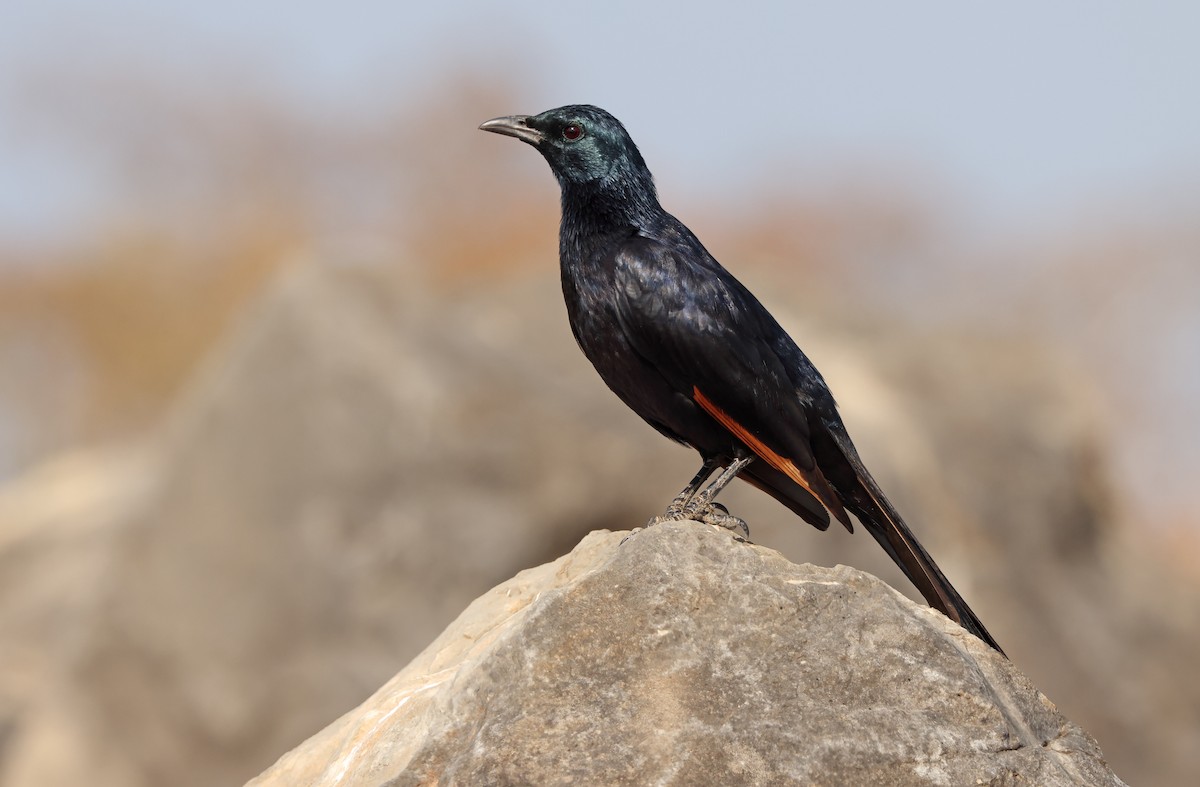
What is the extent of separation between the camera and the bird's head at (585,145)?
18.4 feet

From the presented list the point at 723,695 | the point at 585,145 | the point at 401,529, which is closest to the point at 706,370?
the point at 585,145

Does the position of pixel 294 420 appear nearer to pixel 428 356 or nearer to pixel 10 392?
pixel 428 356

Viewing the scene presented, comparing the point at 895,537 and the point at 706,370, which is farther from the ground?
the point at 706,370

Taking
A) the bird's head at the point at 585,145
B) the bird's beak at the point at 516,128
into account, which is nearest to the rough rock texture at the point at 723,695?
the bird's head at the point at 585,145

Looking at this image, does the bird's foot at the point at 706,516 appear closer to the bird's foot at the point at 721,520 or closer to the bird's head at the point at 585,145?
the bird's foot at the point at 721,520

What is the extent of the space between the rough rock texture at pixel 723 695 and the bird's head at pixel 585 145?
1.81 meters

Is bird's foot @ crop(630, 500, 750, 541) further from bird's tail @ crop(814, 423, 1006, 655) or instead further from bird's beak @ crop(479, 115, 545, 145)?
bird's beak @ crop(479, 115, 545, 145)

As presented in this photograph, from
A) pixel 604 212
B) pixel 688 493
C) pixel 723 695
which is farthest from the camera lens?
pixel 604 212

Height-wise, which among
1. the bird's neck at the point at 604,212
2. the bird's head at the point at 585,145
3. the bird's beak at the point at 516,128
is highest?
the bird's beak at the point at 516,128

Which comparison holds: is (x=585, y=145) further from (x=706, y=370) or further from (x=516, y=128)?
(x=706, y=370)

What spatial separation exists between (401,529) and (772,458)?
543cm

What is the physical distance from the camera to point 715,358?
201 inches

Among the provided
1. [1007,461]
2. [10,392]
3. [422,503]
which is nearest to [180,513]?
[422,503]

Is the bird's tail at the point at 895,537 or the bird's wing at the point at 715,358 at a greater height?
the bird's wing at the point at 715,358
